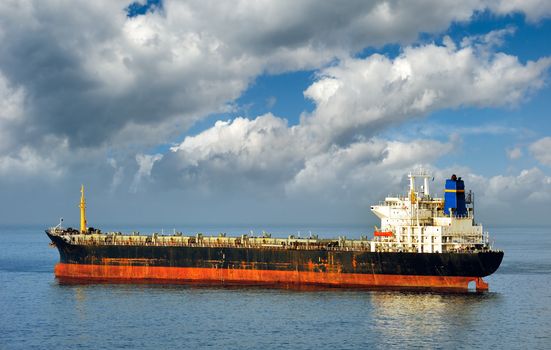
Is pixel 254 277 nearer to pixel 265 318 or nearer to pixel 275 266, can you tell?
pixel 275 266

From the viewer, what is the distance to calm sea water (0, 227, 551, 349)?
44.2m

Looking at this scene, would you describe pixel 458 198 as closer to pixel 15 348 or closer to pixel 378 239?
pixel 378 239

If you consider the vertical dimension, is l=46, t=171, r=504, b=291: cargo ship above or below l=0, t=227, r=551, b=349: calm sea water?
above

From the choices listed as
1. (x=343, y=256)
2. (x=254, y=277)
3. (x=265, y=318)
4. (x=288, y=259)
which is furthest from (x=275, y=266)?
(x=265, y=318)

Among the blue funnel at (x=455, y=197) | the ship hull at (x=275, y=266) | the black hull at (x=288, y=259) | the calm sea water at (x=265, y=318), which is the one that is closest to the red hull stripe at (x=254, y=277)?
the ship hull at (x=275, y=266)

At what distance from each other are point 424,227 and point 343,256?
853 cm

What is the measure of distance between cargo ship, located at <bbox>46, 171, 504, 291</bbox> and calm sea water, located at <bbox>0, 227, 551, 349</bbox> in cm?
266

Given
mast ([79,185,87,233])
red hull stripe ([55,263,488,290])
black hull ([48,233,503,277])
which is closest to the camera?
black hull ([48,233,503,277])

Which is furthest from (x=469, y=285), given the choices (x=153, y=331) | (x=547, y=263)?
(x=547, y=263)

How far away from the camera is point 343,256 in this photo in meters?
64.1

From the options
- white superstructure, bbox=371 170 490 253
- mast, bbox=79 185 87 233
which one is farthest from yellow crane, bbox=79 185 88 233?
white superstructure, bbox=371 170 490 253

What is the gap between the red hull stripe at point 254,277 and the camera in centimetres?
6131

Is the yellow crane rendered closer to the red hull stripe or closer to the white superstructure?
the red hull stripe

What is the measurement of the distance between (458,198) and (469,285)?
9249 mm
